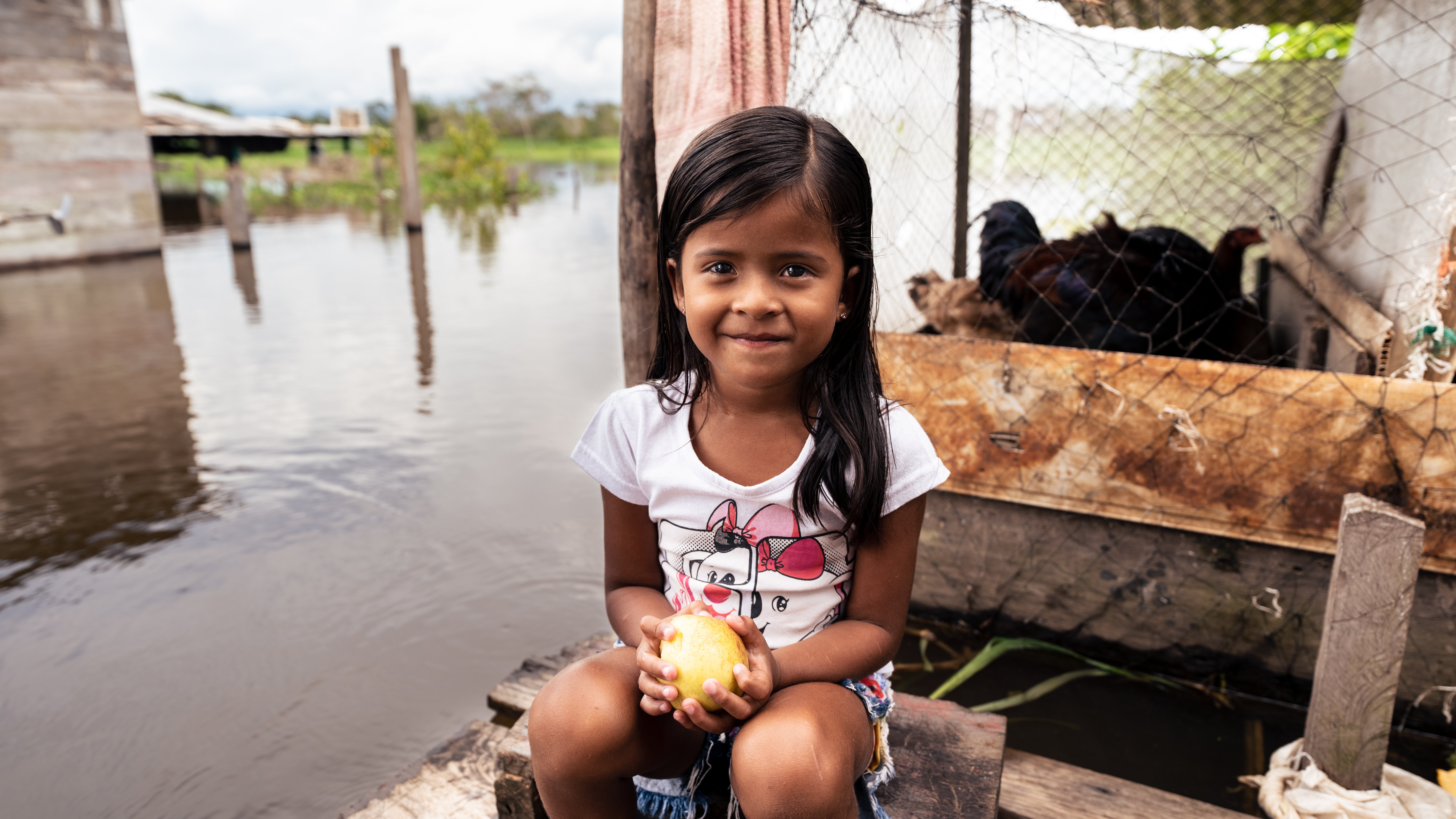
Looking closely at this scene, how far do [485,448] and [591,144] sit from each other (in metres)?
45.8

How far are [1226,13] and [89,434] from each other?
6222 mm

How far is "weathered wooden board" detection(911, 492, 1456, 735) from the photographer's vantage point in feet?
7.34

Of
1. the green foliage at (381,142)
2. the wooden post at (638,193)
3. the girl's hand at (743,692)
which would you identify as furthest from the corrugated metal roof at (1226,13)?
the green foliage at (381,142)

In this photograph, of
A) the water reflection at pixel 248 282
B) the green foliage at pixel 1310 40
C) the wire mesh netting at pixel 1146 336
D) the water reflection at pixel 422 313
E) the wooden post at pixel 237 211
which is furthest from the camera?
the wooden post at pixel 237 211

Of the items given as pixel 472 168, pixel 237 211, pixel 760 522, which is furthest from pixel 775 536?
pixel 472 168

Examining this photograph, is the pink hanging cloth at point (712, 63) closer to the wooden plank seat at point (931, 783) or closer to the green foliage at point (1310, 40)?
the wooden plank seat at point (931, 783)

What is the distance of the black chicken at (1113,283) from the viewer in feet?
9.58

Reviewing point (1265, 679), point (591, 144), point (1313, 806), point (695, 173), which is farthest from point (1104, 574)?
point (591, 144)

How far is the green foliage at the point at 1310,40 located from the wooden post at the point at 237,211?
33.4ft

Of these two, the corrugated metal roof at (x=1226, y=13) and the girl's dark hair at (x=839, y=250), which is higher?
the corrugated metal roof at (x=1226, y=13)

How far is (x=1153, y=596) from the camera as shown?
247cm

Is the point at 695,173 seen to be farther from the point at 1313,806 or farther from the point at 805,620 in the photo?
the point at 1313,806

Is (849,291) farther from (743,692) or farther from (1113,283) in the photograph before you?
(1113,283)

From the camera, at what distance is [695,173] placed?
1.22 metres
